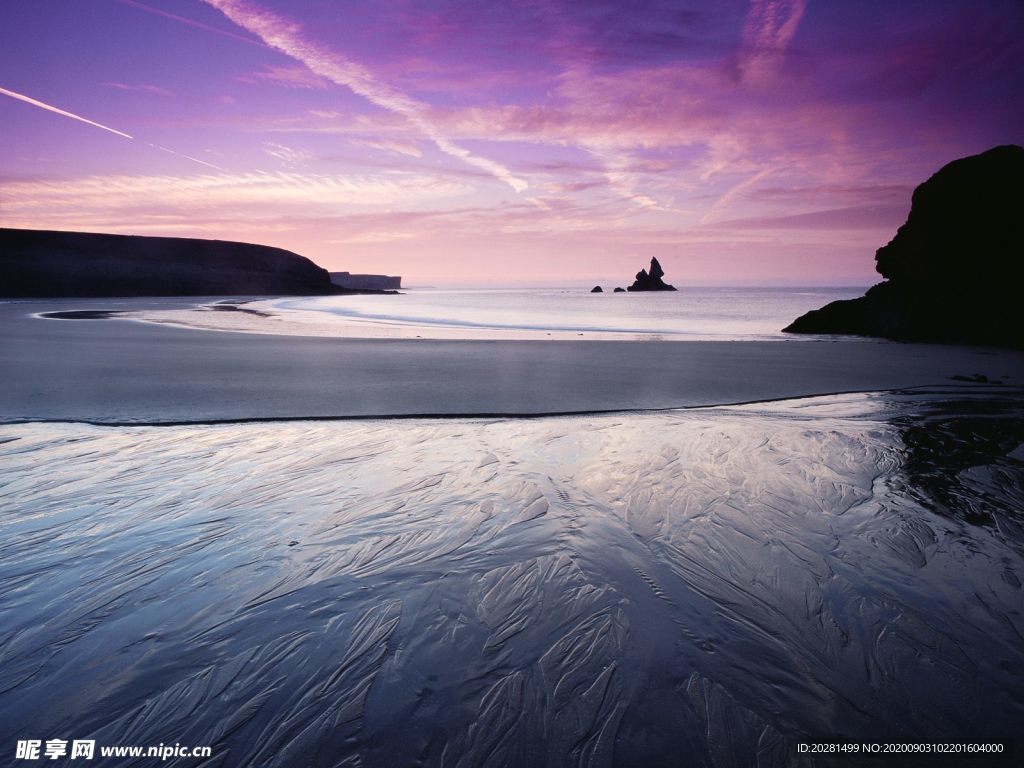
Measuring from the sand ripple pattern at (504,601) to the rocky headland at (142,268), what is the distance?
3018 inches

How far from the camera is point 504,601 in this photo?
7.47 ft

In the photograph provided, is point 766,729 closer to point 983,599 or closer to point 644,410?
point 983,599

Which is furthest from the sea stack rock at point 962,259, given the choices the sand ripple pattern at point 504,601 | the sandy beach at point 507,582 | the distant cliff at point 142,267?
the distant cliff at point 142,267

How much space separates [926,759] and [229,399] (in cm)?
615

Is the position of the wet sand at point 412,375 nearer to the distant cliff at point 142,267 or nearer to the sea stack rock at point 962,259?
the sea stack rock at point 962,259

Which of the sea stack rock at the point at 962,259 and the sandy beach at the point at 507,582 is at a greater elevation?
the sea stack rock at the point at 962,259

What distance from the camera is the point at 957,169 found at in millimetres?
13773

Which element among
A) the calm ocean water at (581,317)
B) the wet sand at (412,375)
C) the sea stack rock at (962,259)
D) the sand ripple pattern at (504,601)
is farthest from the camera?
the calm ocean water at (581,317)

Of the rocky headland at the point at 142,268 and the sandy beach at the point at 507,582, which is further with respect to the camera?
the rocky headland at the point at 142,268

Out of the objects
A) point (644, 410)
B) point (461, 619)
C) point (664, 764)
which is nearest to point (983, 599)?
point (664, 764)

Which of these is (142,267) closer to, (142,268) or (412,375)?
(142,268)

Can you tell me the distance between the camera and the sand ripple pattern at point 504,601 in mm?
1628

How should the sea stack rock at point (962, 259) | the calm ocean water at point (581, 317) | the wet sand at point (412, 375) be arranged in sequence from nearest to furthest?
the wet sand at point (412, 375), the sea stack rock at point (962, 259), the calm ocean water at point (581, 317)

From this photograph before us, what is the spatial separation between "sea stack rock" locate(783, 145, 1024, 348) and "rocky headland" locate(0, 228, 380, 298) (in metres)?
74.0
